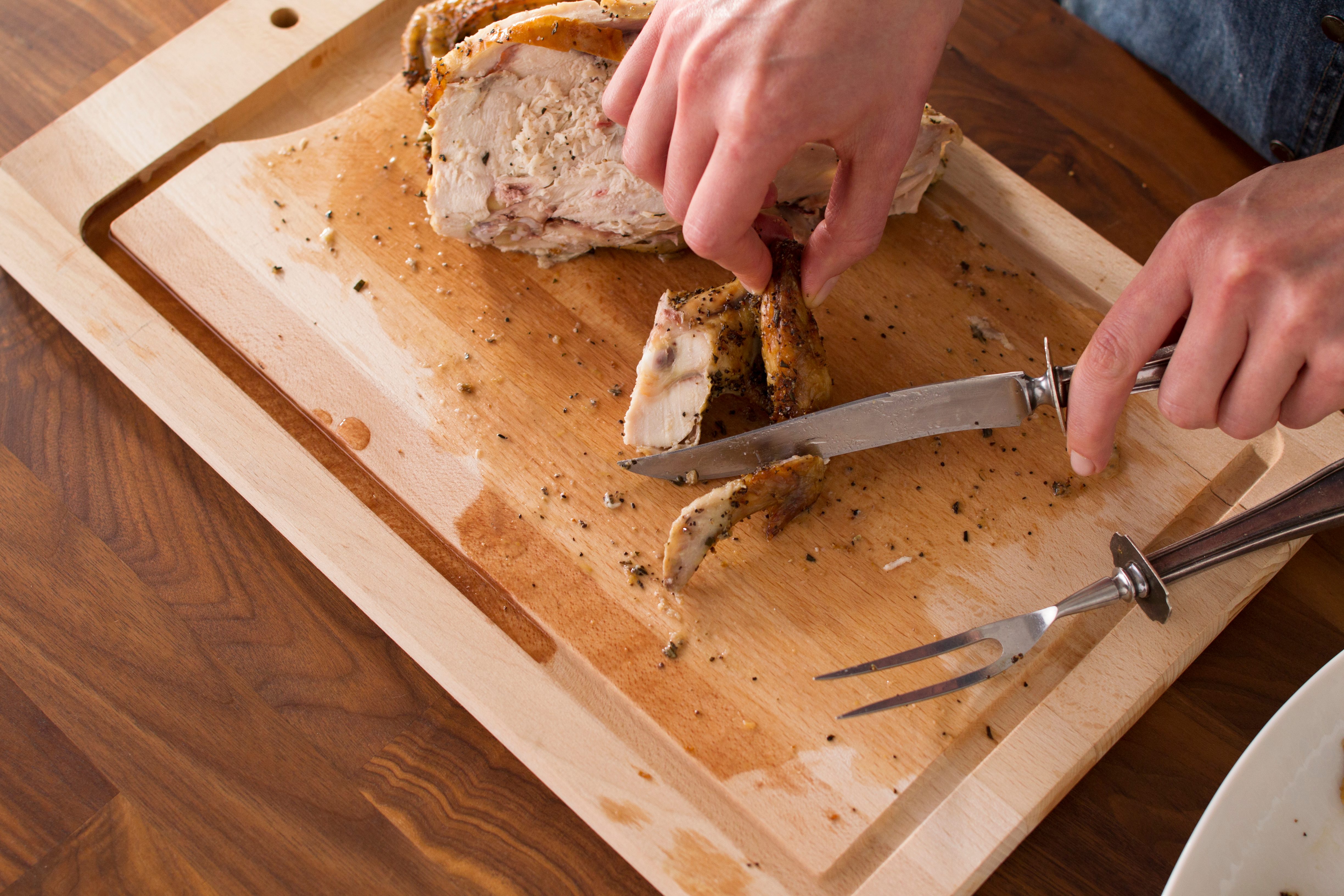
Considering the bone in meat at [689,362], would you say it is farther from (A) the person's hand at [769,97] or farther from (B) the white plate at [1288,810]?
Result: (B) the white plate at [1288,810]

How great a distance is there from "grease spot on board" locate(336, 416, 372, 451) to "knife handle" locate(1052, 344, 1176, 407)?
1437mm

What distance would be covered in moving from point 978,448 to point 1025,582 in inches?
12.4

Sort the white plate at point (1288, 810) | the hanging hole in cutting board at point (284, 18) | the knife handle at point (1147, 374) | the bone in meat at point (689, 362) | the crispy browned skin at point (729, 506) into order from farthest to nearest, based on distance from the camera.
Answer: the hanging hole in cutting board at point (284, 18) → the bone in meat at point (689, 362) → the crispy browned skin at point (729, 506) → the knife handle at point (1147, 374) → the white plate at point (1288, 810)

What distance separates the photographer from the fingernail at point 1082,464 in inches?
73.2

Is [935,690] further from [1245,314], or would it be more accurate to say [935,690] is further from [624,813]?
[1245,314]

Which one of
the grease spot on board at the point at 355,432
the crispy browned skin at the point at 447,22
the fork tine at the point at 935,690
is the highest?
the crispy browned skin at the point at 447,22

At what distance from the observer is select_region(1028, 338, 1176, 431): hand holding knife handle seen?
1716 mm

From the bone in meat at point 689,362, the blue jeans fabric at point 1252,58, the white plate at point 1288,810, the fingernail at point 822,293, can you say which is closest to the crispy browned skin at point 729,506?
the bone in meat at point 689,362

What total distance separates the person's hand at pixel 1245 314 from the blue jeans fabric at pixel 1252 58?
2.67 ft

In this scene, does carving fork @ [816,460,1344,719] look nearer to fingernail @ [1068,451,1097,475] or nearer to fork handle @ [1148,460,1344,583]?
fork handle @ [1148,460,1344,583]

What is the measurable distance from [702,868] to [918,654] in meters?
0.55

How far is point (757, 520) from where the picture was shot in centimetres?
204

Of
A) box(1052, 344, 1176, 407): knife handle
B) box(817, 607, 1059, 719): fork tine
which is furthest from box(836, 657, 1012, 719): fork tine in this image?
box(1052, 344, 1176, 407): knife handle

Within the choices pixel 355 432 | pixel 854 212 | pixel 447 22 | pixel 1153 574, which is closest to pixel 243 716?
pixel 355 432
